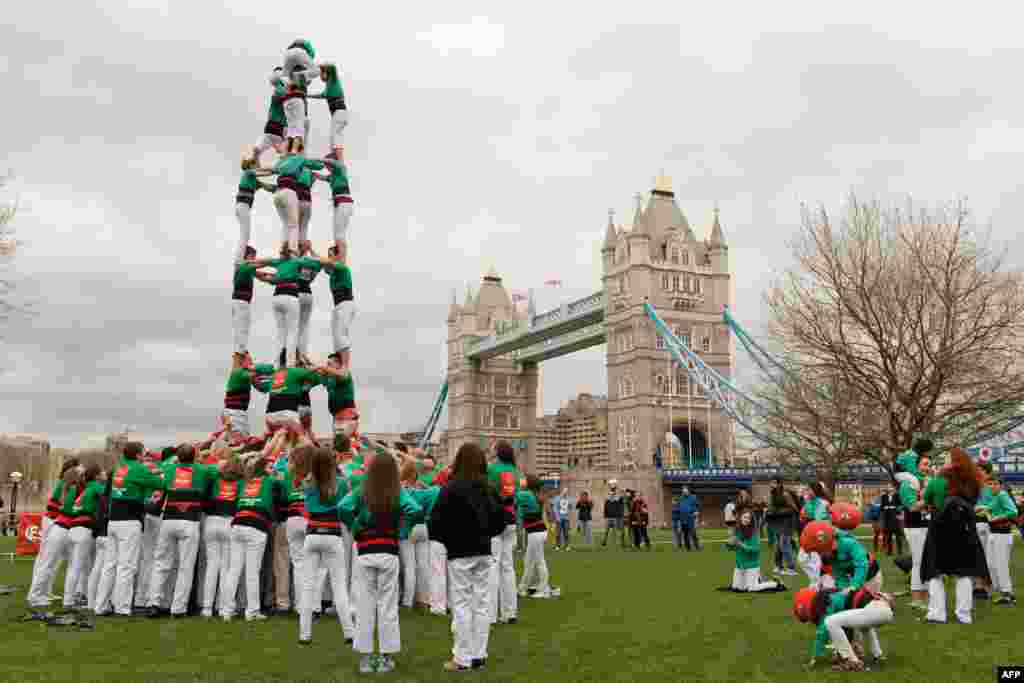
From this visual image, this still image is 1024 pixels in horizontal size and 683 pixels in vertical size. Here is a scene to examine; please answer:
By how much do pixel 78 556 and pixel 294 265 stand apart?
5643 millimetres

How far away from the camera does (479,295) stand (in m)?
112

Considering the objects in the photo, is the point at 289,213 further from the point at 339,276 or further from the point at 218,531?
the point at 218,531

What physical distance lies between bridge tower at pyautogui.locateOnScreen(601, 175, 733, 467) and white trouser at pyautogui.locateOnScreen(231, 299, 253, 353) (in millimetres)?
57806

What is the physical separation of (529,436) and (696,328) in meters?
32.9

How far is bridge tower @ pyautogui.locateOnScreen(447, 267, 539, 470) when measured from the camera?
102625mm

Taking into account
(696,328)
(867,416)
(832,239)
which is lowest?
(867,416)

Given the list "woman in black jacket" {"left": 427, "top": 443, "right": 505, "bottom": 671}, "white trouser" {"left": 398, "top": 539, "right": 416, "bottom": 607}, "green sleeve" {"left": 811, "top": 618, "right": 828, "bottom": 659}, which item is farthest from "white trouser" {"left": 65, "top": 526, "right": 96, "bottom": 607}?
"green sleeve" {"left": 811, "top": 618, "right": 828, "bottom": 659}

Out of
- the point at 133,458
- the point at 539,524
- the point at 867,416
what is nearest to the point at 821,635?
the point at 539,524

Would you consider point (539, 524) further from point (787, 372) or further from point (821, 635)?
point (787, 372)

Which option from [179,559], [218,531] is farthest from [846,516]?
[179,559]

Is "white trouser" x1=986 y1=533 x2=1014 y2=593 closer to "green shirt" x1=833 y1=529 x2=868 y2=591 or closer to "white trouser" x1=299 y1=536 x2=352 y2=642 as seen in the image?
"green shirt" x1=833 y1=529 x2=868 y2=591

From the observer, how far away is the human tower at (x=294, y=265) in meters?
14.7

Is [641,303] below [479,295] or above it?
below

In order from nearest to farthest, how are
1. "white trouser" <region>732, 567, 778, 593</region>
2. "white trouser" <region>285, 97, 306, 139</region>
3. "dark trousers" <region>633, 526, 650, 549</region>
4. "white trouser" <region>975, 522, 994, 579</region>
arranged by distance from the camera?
"white trouser" <region>975, 522, 994, 579</region>, "white trouser" <region>732, 567, 778, 593</region>, "white trouser" <region>285, 97, 306, 139</region>, "dark trousers" <region>633, 526, 650, 549</region>
